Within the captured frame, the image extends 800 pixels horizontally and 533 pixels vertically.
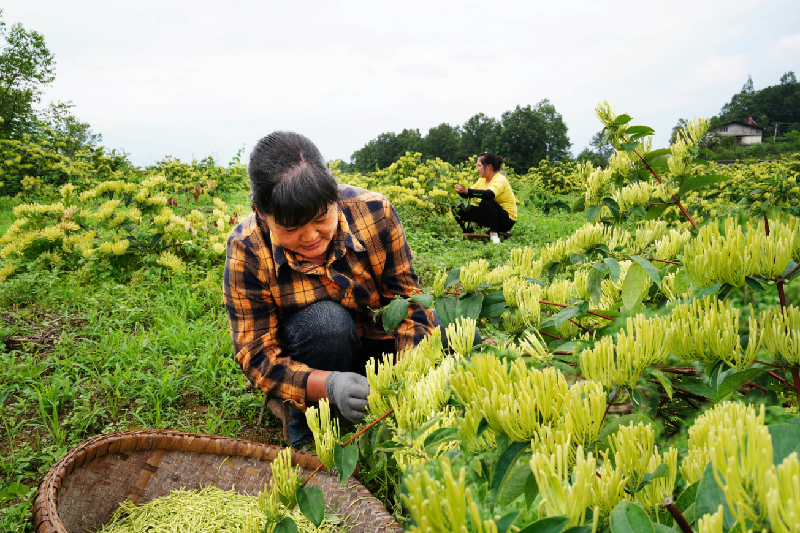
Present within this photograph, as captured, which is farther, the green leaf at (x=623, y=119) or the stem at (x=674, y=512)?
the green leaf at (x=623, y=119)

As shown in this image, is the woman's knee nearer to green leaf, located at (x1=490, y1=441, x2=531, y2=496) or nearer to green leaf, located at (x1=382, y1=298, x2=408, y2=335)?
green leaf, located at (x1=382, y1=298, x2=408, y2=335)

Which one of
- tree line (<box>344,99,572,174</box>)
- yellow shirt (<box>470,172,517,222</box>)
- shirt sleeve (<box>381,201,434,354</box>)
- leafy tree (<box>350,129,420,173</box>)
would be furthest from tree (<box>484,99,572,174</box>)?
shirt sleeve (<box>381,201,434,354</box>)

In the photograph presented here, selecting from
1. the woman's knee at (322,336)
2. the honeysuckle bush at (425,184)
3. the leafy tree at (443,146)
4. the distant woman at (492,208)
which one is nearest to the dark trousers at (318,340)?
the woman's knee at (322,336)

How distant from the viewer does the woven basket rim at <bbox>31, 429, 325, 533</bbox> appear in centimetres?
136

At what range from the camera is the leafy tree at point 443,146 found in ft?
129

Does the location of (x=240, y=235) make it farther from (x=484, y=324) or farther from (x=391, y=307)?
(x=484, y=324)

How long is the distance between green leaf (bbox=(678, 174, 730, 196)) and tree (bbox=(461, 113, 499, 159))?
1600 inches

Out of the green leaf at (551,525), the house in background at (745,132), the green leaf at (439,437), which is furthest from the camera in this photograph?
the house in background at (745,132)

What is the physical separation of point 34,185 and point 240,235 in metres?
7.84

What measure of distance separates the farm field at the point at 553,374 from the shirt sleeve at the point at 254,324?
1.47 ft

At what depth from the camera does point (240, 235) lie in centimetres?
192

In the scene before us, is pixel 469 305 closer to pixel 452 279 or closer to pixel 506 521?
pixel 452 279

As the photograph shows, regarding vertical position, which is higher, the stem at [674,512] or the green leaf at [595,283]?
the green leaf at [595,283]

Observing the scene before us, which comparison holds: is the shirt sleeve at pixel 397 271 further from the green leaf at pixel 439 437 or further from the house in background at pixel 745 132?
the house in background at pixel 745 132
